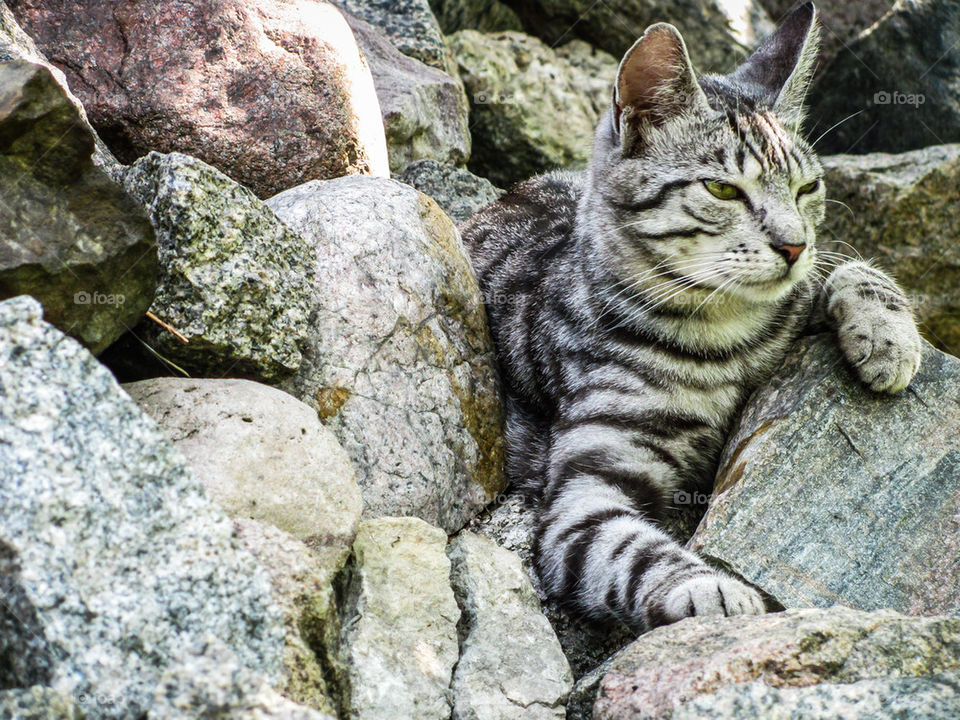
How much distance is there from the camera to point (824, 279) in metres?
3.97

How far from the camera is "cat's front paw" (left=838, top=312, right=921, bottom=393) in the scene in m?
3.36

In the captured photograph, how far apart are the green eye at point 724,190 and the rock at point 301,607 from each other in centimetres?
198

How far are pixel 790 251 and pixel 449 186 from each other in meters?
2.46

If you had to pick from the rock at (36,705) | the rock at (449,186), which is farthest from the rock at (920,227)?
the rock at (36,705)

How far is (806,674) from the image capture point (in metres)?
2.23

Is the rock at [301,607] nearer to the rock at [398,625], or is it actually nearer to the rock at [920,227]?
the rock at [398,625]

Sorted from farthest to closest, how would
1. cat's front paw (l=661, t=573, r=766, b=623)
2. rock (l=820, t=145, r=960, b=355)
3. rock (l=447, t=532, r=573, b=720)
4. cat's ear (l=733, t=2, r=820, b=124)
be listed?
rock (l=820, t=145, r=960, b=355) → cat's ear (l=733, t=2, r=820, b=124) → cat's front paw (l=661, t=573, r=766, b=623) → rock (l=447, t=532, r=573, b=720)

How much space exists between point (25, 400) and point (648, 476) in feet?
7.68

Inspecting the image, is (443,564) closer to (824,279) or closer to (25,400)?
(25,400)

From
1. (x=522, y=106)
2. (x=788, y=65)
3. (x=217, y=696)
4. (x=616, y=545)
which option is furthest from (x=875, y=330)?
(x=522, y=106)

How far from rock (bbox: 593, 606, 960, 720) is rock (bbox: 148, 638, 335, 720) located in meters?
0.87

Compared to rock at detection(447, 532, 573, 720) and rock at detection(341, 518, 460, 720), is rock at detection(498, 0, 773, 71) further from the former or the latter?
rock at detection(341, 518, 460, 720)

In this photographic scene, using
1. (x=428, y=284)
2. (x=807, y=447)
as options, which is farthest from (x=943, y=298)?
(x=428, y=284)

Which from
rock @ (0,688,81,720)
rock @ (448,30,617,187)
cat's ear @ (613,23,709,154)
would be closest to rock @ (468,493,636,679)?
cat's ear @ (613,23,709,154)
